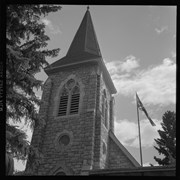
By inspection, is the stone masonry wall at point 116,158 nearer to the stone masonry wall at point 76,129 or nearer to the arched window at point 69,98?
the stone masonry wall at point 76,129

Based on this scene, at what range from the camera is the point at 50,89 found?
19156 mm

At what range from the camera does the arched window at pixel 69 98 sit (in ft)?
57.5

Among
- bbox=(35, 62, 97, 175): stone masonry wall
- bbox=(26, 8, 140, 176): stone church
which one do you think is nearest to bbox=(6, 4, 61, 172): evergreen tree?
bbox=(26, 8, 140, 176): stone church

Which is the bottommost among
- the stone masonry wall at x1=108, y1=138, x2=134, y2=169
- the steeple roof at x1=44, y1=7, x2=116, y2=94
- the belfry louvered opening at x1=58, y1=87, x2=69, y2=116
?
the stone masonry wall at x1=108, y1=138, x2=134, y2=169

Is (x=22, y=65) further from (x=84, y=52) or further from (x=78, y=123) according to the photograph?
(x=84, y=52)

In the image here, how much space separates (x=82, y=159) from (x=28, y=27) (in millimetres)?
9433

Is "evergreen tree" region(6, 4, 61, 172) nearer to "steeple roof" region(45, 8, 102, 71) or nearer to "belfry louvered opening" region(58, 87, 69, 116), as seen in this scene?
"belfry louvered opening" region(58, 87, 69, 116)

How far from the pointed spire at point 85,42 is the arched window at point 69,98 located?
4.05 m

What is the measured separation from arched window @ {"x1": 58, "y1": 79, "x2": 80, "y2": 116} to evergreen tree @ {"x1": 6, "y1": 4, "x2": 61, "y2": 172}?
9.20 meters

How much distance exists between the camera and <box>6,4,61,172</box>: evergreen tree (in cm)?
652

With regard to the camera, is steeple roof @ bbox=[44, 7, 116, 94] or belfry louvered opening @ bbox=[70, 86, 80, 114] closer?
belfry louvered opening @ bbox=[70, 86, 80, 114]

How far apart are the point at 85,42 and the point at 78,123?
10.4 meters

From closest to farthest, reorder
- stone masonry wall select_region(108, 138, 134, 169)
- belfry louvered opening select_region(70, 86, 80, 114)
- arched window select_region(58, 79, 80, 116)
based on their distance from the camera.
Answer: stone masonry wall select_region(108, 138, 134, 169), belfry louvered opening select_region(70, 86, 80, 114), arched window select_region(58, 79, 80, 116)

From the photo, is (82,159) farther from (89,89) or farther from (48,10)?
(48,10)
